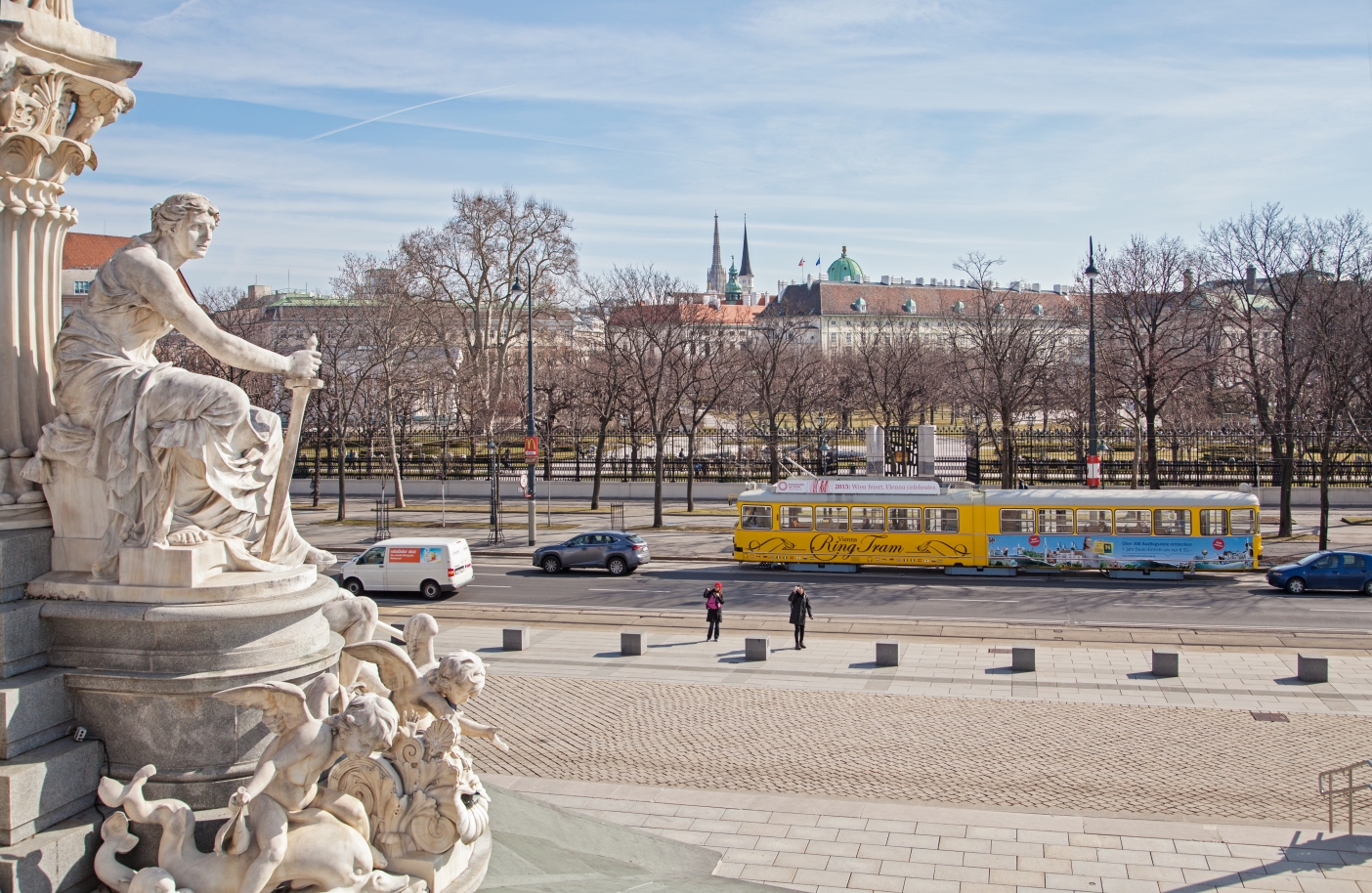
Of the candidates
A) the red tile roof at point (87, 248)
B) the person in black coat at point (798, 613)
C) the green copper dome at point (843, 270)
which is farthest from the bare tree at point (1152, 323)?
the green copper dome at point (843, 270)

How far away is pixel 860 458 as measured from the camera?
49031mm

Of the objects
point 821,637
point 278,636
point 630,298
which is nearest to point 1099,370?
point 630,298

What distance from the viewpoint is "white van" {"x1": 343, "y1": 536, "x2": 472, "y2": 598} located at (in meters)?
24.8

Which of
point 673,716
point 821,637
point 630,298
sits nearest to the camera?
point 673,716

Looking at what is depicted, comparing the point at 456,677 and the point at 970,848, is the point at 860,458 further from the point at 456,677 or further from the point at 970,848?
the point at 456,677

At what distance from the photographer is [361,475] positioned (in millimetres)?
54000

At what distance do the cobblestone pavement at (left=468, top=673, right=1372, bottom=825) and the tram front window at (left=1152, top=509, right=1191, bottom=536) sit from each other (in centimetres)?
1340

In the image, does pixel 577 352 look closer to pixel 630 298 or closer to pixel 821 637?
pixel 630 298

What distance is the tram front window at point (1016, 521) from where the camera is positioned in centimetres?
2759

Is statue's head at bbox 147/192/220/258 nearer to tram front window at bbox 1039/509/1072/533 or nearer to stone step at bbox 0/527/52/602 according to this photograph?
stone step at bbox 0/527/52/602

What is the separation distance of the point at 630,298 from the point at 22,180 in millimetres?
38293

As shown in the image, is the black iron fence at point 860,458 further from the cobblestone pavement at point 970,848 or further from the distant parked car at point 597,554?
the cobblestone pavement at point 970,848

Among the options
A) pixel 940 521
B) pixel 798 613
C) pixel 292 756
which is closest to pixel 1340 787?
pixel 798 613

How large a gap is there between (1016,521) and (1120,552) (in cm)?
262
